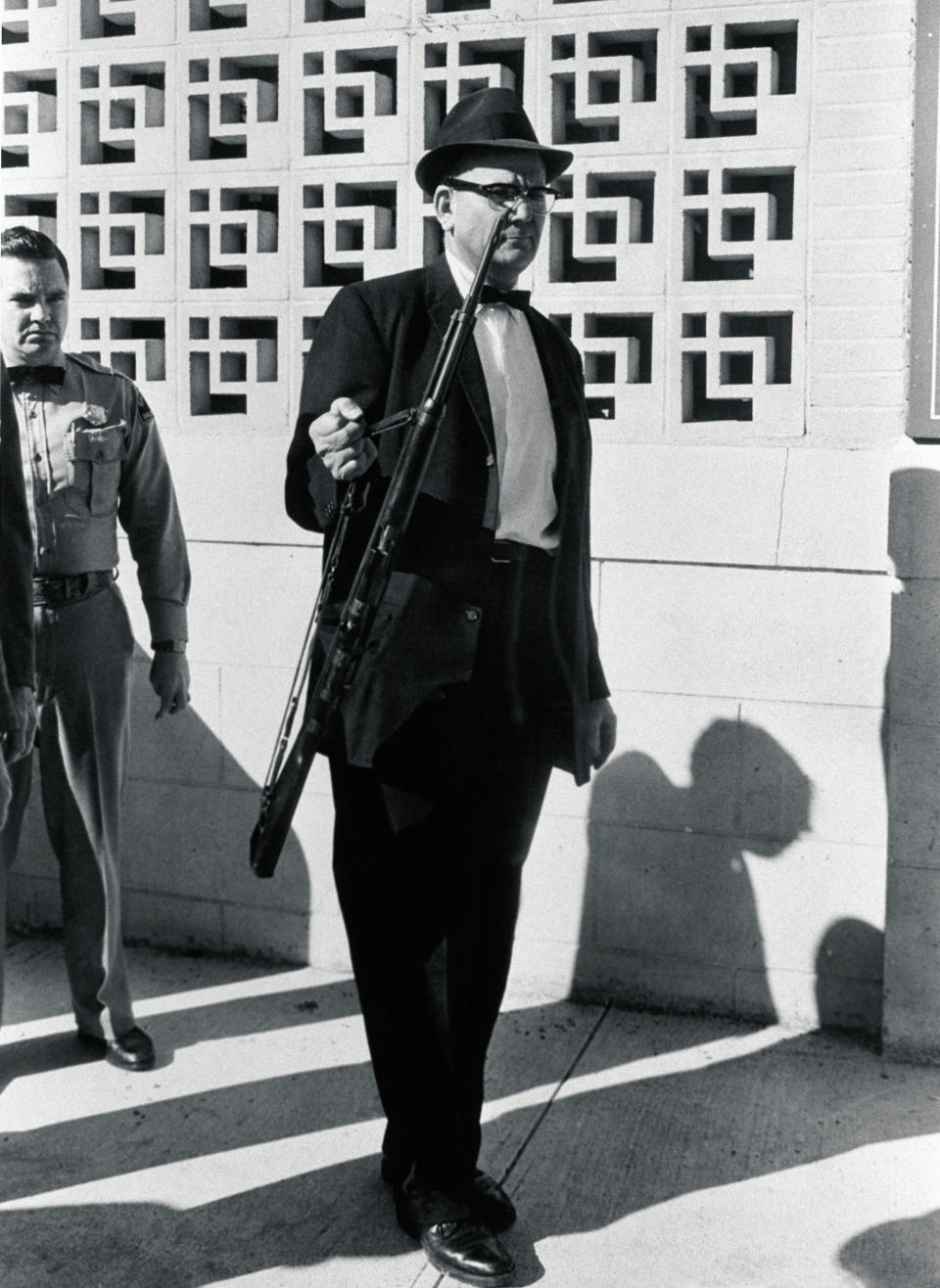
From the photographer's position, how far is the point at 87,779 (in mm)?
3600

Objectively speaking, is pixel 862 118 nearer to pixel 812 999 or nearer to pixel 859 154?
pixel 859 154

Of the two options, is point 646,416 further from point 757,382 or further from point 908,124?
point 908,124

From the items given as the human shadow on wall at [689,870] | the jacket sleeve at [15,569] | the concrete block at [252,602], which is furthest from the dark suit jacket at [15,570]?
the human shadow on wall at [689,870]

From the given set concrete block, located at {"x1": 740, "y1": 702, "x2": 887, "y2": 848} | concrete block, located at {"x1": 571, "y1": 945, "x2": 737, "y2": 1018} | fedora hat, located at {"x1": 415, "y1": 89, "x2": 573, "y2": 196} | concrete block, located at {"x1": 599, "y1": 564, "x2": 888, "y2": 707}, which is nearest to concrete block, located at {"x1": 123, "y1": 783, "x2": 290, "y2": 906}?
concrete block, located at {"x1": 571, "y1": 945, "x2": 737, "y2": 1018}

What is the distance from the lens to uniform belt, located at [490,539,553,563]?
9.52 ft

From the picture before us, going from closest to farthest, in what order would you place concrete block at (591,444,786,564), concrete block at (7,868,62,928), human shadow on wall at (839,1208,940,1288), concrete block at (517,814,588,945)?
human shadow on wall at (839,1208,940,1288)
concrete block at (591,444,786,564)
concrete block at (517,814,588,945)
concrete block at (7,868,62,928)

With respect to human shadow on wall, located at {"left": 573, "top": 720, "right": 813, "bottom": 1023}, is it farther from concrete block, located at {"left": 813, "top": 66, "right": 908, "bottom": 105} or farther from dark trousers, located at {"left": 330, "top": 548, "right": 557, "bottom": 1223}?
concrete block, located at {"left": 813, "top": 66, "right": 908, "bottom": 105}

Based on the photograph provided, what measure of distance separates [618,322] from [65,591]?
1.52 m

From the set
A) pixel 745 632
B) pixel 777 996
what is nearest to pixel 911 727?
pixel 745 632

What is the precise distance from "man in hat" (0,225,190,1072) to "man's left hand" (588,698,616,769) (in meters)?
1.08

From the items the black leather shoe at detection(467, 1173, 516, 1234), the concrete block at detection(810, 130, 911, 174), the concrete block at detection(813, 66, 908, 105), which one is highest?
the concrete block at detection(813, 66, 908, 105)

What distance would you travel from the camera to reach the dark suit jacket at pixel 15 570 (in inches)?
106

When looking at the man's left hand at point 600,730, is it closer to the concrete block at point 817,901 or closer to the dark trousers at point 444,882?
the dark trousers at point 444,882

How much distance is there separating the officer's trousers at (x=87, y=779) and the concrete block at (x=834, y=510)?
1.52 meters
